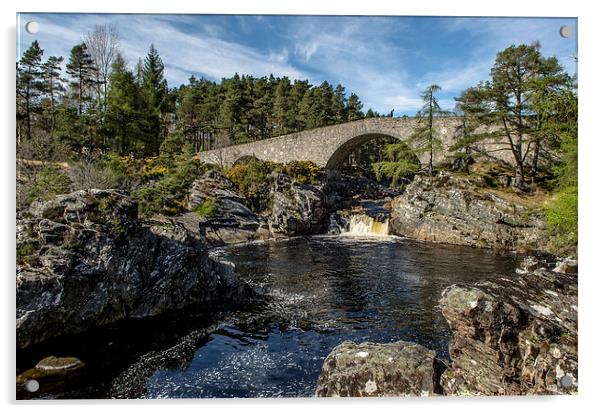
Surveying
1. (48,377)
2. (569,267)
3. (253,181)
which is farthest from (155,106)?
(569,267)

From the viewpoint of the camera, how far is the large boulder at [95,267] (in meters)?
5.21

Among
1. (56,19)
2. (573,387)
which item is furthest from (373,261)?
(56,19)

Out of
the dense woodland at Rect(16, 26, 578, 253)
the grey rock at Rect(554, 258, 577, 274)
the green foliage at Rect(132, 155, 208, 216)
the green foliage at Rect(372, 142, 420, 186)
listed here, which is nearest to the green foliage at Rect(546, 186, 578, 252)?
the dense woodland at Rect(16, 26, 578, 253)

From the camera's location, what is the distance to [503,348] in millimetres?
4141

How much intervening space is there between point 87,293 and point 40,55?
3.81 meters

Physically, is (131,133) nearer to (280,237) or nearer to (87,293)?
(280,237)

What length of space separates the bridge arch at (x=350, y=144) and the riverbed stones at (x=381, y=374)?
1695 cm

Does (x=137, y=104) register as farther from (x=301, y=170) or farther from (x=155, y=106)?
(x=301, y=170)

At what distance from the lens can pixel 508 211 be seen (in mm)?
14422

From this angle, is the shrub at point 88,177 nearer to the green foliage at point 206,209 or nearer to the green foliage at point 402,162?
the green foliage at point 206,209

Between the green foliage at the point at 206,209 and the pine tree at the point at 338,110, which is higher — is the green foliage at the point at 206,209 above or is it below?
below

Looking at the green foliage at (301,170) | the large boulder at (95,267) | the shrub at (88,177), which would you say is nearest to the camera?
the large boulder at (95,267)

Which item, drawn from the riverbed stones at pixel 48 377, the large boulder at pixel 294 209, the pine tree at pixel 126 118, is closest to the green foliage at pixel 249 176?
the large boulder at pixel 294 209

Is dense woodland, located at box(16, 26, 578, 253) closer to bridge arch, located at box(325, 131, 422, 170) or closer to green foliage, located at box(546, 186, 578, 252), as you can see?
green foliage, located at box(546, 186, 578, 252)
